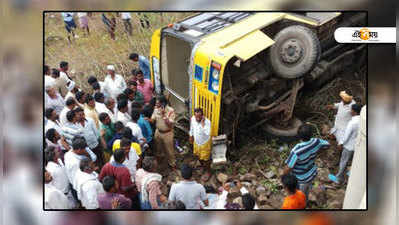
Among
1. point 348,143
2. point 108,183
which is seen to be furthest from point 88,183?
point 348,143

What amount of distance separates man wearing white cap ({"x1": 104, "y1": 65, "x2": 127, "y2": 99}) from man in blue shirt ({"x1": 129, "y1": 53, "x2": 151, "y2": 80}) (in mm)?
234

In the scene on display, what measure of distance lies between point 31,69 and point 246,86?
2204mm

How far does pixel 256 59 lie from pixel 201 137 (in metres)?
0.99

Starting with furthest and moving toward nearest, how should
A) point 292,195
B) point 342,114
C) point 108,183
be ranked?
point 342,114
point 292,195
point 108,183

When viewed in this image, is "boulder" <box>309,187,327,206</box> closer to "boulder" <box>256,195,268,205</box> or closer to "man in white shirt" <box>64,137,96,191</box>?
"boulder" <box>256,195,268,205</box>

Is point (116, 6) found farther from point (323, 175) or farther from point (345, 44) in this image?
point (323, 175)

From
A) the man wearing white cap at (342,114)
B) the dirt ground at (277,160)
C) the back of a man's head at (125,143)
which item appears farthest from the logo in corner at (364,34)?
the back of a man's head at (125,143)

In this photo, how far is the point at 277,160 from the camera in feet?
16.2

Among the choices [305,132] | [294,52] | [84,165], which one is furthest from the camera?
[294,52]

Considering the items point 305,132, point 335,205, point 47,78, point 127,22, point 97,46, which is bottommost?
point 335,205

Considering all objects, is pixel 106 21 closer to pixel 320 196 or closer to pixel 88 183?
pixel 88 183

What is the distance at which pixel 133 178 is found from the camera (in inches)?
187

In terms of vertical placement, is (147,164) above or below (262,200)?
above

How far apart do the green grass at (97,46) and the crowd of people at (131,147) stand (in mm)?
84
